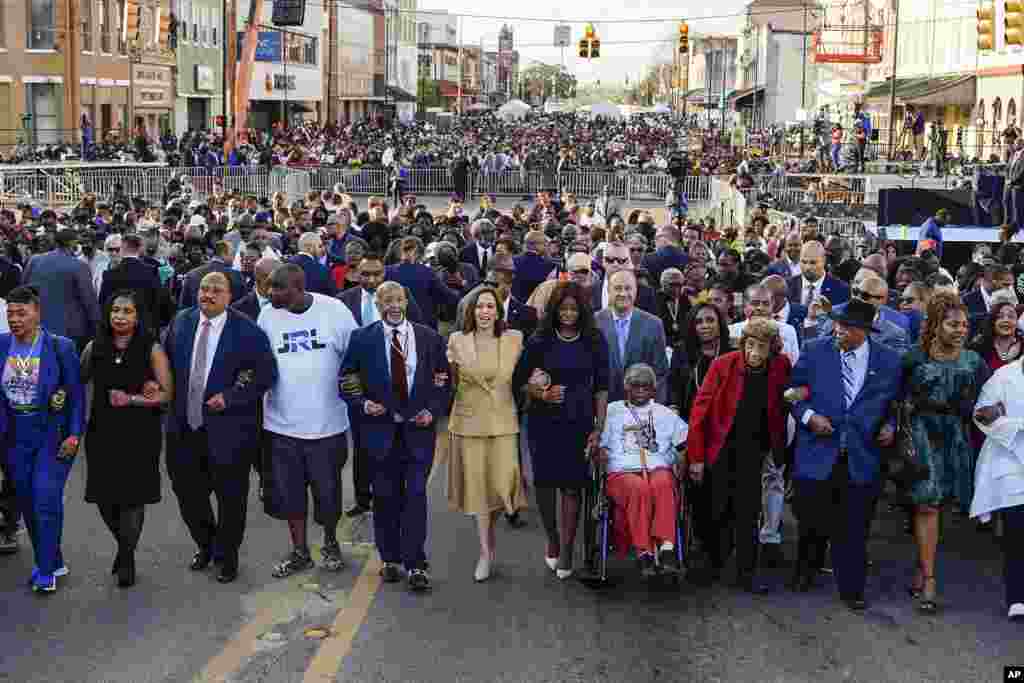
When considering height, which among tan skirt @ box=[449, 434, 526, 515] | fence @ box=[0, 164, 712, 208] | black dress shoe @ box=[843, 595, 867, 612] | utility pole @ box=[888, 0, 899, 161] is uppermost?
utility pole @ box=[888, 0, 899, 161]

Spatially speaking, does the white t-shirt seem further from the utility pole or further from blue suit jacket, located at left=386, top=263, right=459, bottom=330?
the utility pole

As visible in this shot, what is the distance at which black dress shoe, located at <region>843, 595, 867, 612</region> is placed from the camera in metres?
8.32

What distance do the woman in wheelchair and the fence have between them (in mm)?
26489

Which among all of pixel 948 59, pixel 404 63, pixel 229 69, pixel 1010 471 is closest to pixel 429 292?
pixel 1010 471

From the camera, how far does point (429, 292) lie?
12742 mm

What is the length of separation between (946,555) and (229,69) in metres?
55.3

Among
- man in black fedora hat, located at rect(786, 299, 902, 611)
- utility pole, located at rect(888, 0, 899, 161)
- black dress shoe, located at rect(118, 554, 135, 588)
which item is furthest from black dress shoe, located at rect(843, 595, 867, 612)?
utility pole, located at rect(888, 0, 899, 161)

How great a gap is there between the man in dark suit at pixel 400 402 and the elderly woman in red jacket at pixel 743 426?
1.51 metres

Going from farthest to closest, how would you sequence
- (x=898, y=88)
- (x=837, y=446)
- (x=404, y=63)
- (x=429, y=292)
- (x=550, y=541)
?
(x=404, y=63), (x=898, y=88), (x=429, y=292), (x=550, y=541), (x=837, y=446)

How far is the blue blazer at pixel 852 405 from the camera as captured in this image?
27.1 ft

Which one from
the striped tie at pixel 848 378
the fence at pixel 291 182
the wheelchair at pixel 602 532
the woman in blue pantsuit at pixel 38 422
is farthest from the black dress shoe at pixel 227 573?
the fence at pixel 291 182

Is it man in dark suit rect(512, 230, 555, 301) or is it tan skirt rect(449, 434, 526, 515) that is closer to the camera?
tan skirt rect(449, 434, 526, 515)

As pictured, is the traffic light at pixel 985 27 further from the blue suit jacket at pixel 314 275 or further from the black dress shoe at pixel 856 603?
the black dress shoe at pixel 856 603

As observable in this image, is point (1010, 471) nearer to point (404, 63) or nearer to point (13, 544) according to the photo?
point (13, 544)
